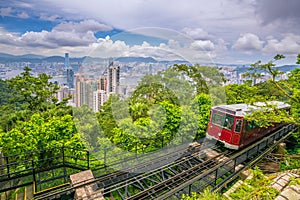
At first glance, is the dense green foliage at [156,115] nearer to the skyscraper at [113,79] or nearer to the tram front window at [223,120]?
the skyscraper at [113,79]

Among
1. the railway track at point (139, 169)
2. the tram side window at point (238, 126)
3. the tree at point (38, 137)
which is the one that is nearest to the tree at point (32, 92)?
the tree at point (38, 137)

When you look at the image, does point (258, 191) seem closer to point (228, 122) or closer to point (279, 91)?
point (279, 91)

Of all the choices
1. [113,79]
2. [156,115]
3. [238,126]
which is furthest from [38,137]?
[238,126]

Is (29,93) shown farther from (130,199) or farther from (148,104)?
(130,199)

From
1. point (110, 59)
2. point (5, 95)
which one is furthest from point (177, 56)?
point (5, 95)

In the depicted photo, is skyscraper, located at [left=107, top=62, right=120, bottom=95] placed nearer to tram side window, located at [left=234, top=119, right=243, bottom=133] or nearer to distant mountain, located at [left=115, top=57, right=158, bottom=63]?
distant mountain, located at [left=115, top=57, right=158, bottom=63]

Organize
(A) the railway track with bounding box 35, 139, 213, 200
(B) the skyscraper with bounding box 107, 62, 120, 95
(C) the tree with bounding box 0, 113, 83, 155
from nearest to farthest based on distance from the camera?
(A) the railway track with bounding box 35, 139, 213, 200
(B) the skyscraper with bounding box 107, 62, 120, 95
(C) the tree with bounding box 0, 113, 83, 155

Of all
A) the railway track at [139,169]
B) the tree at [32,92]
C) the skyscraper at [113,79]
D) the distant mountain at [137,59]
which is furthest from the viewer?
the tree at [32,92]

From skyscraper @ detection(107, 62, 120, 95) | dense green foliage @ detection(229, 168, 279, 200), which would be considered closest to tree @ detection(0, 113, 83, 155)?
skyscraper @ detection(107, 62, 120, 95)

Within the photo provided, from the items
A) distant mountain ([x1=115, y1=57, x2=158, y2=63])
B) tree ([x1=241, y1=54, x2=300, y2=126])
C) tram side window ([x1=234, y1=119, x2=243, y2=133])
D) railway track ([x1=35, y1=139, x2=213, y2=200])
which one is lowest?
railway track ([x1=35, y1=139, x2=213, y2=200])
